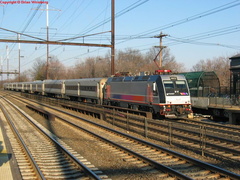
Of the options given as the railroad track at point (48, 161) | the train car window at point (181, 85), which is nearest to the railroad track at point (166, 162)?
the railroad track at point (48, 161)

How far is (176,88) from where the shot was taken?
61.8ft

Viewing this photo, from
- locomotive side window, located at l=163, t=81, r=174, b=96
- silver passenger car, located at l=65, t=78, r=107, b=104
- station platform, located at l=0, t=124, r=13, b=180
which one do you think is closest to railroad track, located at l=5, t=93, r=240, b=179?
station platform, located at l=0, t=124, r=13, b=180

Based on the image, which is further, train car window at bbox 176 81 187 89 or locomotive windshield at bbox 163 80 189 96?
train car window at bbox 176 81 187 89

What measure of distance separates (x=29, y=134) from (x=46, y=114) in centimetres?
616

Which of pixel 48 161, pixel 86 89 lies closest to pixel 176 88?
pixel 48 161

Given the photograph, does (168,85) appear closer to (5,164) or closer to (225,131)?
(225,131)

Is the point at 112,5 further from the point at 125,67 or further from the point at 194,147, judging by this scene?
the point at 125,67

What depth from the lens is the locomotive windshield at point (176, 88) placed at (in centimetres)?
1845

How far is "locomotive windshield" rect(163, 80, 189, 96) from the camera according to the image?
18.5 meters

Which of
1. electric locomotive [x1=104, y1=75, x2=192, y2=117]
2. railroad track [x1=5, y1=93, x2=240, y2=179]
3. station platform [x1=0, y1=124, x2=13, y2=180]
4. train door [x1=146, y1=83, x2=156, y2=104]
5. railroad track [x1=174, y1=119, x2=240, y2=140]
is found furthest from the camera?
train door [x1=146, y1=83, x2=156, y2=104]

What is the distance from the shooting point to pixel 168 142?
11.7m

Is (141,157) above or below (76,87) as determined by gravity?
below

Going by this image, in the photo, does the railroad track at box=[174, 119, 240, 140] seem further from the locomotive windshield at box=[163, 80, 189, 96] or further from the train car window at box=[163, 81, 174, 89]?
the train car window at box=[163, 81, 174, 89]

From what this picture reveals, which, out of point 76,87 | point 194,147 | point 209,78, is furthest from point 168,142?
point 76,87
